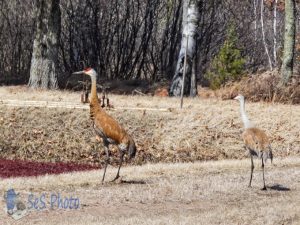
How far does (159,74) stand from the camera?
3478cm

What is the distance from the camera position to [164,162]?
64.9 feet

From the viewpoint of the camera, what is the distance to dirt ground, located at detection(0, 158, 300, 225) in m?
11.7

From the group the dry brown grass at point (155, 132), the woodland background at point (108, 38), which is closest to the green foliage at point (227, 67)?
the woodland background at point (108, 38)

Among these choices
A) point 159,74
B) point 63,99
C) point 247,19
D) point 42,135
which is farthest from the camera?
point 247,19

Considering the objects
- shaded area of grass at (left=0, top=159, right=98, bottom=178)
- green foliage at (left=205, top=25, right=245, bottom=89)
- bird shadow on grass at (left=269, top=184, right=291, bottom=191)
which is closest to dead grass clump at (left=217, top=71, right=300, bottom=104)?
green foliage at (left=205, top=25, right=245, bottom=89)

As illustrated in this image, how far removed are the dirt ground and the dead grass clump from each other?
25.4 ft

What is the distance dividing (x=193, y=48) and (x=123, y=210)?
46.3ft

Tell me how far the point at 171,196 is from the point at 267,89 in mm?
11859

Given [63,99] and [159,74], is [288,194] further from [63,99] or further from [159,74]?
[159,74]

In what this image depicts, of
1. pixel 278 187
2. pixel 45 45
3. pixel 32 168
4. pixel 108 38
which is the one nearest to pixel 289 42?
pixel 45 45

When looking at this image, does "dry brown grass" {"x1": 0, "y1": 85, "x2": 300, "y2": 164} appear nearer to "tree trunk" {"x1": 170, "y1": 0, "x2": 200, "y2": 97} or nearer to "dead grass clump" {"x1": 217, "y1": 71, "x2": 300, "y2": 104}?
"dead grass clump" {"x1": 217, "y1": 71, "x2": 300, "y2": 104}

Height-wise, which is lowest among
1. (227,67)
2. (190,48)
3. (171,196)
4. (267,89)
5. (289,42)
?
(171,196)

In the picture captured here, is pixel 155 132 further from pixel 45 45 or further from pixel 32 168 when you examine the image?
pixel 45 45

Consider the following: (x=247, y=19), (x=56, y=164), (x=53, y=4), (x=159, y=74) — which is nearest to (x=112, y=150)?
(x=56, y=164)
